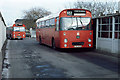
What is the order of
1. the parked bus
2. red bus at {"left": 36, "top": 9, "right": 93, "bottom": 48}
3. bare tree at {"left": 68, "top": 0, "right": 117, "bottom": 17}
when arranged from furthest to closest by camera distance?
bare tree at {"left": 68, "top": 0, "right": 117, "bottom": 17}
the parked bus
red bus at {"left": 36, "top": 9, "right": 93, "bottom": 48}

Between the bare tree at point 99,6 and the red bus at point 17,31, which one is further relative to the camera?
the bare tree at point 99,6

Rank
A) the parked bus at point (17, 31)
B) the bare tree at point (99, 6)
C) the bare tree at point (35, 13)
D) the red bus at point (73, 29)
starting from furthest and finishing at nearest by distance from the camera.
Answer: the bare tree at point (35, 13) < the bare tree at point (99, 6) < the parked bus at point (17, 31) < the red bus at point (73, 29)

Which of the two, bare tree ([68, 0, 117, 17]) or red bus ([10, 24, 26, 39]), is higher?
bare tree ([68, 0, 117, 17])

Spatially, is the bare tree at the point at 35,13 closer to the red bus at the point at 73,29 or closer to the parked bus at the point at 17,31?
the parked bus at the point at 17,31

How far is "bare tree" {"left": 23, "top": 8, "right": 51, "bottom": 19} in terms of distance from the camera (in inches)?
3201

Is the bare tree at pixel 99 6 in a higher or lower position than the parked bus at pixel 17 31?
higher

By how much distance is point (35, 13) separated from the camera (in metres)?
81.2


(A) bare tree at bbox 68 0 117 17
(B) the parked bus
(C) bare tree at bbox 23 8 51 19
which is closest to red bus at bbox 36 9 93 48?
(B) the parked bus

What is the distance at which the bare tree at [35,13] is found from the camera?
267ft

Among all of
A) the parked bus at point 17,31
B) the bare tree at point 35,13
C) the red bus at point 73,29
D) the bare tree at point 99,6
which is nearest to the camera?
the red bus at point 73,29

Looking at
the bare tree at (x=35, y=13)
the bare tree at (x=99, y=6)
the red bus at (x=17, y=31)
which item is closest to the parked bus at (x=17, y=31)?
the red bus at (x=17, y=31)

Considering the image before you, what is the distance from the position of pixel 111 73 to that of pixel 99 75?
64 cm

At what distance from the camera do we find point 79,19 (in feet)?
57.7

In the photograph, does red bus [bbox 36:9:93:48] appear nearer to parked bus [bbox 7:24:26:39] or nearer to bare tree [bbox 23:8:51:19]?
parked bus [bbox 7:24:26:39]
